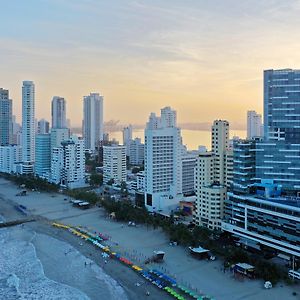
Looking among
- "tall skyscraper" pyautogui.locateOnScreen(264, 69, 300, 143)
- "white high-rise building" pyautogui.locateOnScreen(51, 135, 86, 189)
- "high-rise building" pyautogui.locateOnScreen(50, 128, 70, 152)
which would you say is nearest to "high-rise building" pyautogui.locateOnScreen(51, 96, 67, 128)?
"high-rise building" pyautogui.locateOnScreen(50, 128, 70, 152)

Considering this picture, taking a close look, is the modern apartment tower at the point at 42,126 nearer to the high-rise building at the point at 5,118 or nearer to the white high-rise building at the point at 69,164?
the high-rise building at the point at 5,118

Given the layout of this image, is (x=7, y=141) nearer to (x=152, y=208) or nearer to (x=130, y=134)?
(x=130, y=134)

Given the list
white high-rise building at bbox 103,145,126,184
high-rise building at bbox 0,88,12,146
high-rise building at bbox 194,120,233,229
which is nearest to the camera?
high-rise building at bbox 194,120,233,229

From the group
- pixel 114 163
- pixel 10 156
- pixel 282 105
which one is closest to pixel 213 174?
pixel 282 105

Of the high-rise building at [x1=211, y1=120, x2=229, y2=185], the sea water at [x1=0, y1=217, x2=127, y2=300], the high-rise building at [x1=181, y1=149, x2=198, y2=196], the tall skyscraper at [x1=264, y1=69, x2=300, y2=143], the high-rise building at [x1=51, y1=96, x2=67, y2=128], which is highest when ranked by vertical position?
the high-rise building at [x1=51, y1=96, x2=67, y2=128]

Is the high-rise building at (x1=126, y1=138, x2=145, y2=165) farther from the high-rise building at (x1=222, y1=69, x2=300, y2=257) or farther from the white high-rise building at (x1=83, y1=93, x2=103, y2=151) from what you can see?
the high-rise building at (x1=222, y1=69, x2=300, y2=257)
